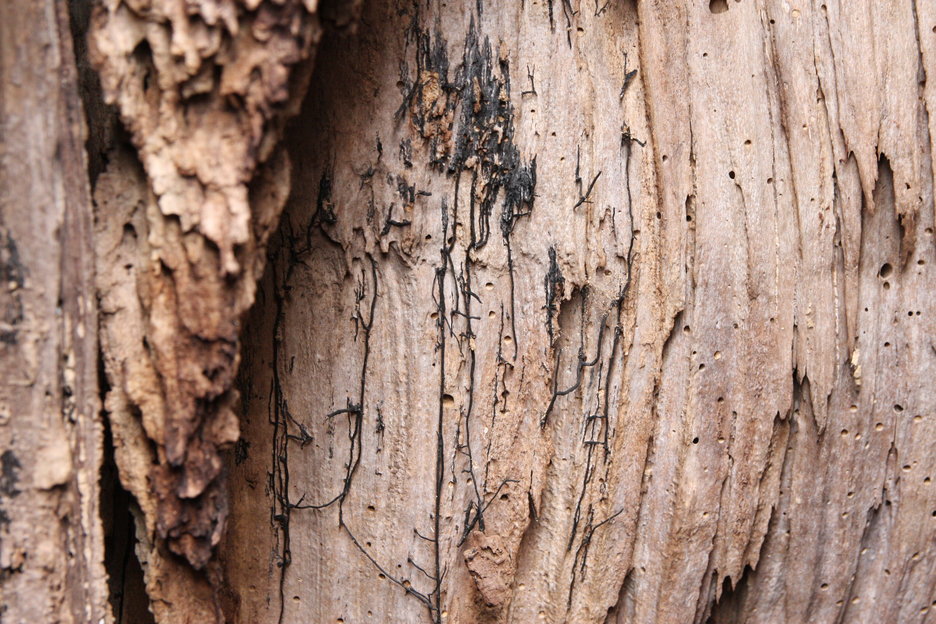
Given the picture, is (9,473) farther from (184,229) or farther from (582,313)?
(582,313)

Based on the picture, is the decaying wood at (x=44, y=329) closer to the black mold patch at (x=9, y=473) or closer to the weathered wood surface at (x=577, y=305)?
the black mold patch at (x=9, y=473)

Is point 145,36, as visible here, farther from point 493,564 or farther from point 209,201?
point 493,564

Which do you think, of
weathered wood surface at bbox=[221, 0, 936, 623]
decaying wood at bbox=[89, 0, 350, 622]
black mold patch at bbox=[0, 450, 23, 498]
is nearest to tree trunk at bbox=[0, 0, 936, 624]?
weathered wood surface at bbox=[221, 0, 936, 623]

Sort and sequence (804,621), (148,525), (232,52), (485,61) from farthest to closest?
1. (804,621)
2. (485,61)
3. (148,525)
4. (232,52)

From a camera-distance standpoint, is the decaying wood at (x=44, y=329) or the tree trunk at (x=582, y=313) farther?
the tree trunk at (x=582, y=313)

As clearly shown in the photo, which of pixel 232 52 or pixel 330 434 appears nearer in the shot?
pixel 232 52

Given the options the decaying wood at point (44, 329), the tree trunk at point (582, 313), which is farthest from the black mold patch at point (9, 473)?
the tree trunk at point (582, 313)

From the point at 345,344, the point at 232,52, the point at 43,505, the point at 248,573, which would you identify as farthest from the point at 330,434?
the point at 232,52

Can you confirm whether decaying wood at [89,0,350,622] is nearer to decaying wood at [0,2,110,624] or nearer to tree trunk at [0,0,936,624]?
decaying wood at [0,2,110,624]
